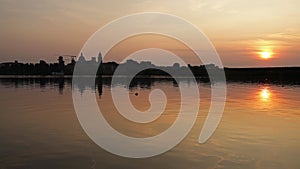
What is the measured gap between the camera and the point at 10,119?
31.2 meters

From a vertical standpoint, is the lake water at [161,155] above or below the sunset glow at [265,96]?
below

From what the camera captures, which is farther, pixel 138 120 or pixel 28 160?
pixel 138 120

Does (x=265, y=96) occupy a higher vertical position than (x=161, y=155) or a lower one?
higher

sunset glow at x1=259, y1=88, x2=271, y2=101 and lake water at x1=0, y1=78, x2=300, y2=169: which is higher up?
sunset glow at x1=259, y1=88, x2=271, y2=101

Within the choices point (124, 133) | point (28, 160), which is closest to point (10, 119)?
point (124, 133)

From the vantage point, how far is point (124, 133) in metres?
25.2

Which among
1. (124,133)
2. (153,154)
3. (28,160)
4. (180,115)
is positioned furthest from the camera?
(180,115)

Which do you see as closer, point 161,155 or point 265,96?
point 161,155

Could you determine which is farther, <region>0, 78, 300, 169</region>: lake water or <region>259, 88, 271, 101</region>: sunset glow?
<region>259, 88, 271, 101</region>: sunset glow

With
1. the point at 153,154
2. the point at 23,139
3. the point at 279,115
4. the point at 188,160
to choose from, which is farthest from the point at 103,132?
the point at 279,115

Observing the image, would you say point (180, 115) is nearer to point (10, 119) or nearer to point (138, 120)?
point (138, 120)

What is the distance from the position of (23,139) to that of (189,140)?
33.3ft

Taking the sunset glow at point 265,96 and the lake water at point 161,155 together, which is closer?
the lake water at point 161,155

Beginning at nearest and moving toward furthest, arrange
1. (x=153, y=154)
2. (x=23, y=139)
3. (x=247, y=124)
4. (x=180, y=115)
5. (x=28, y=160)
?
(x=28, y=160), (x=153, y=154), (x=23, y=139), (x=247, y=124), (x=180, y=115)
